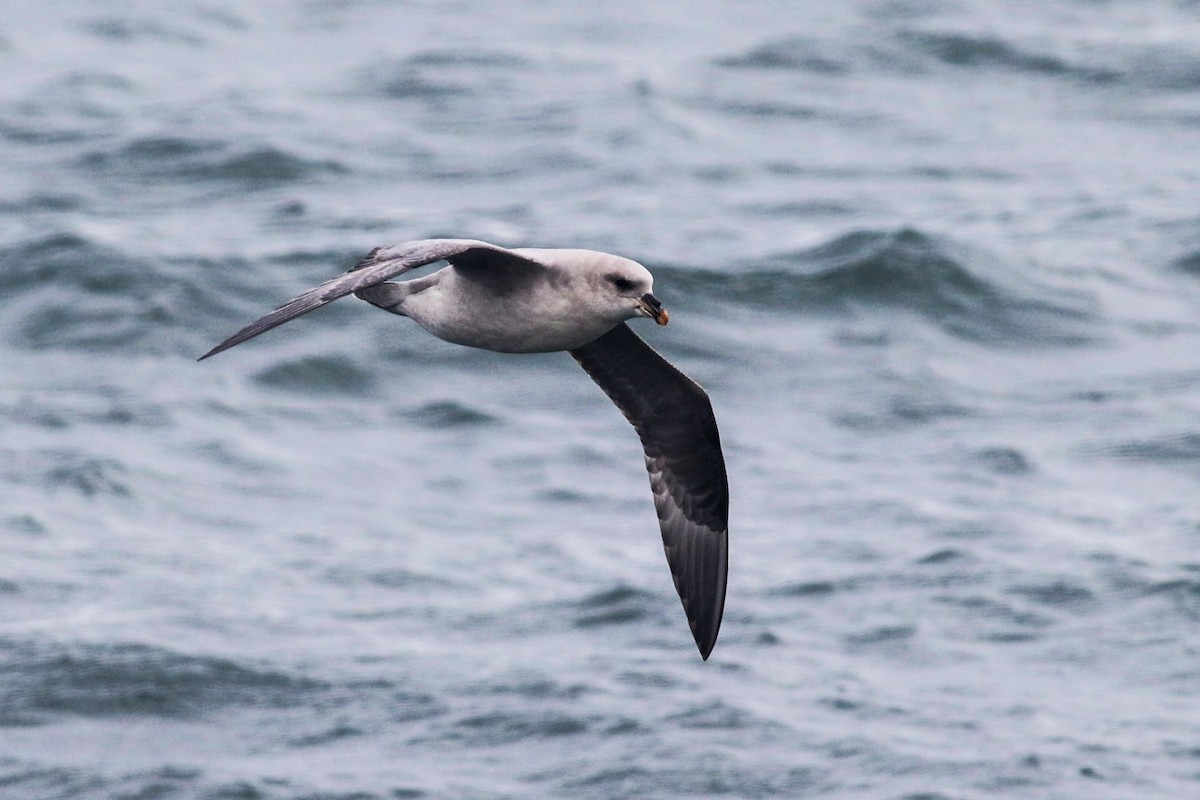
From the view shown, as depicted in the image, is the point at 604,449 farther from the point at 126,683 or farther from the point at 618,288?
the point at 618,288

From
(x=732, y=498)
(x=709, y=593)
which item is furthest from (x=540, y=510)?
(x=709, y=593)

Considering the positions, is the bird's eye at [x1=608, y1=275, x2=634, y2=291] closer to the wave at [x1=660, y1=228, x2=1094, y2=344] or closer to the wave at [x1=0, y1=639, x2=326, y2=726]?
the wave at [x1=0, y1=639, x2=326, y2=726]

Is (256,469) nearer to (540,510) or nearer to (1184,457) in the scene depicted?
(540,510)

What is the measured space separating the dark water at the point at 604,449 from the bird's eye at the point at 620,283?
7.89 metres

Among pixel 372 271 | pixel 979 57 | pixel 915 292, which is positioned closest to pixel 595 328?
pixel 372 271

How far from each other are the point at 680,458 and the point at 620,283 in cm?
231

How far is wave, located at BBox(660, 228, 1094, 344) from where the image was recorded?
74.8 ft

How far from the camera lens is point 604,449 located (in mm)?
20562

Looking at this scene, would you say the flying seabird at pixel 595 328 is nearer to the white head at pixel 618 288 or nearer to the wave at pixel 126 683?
the white head at pixel 618 288

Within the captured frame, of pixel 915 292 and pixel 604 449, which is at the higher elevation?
pixel 915 292

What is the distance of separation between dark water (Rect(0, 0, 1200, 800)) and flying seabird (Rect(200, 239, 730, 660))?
5225 millimetres

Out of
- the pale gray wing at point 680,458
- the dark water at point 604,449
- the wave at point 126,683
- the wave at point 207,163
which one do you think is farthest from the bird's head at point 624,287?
the wave at point 207,163

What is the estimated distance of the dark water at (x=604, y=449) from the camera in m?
16.6

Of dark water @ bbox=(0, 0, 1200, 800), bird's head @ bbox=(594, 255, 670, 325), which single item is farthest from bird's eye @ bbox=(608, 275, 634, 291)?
dark water @ bbox=(0, 0, 1200, 800)
